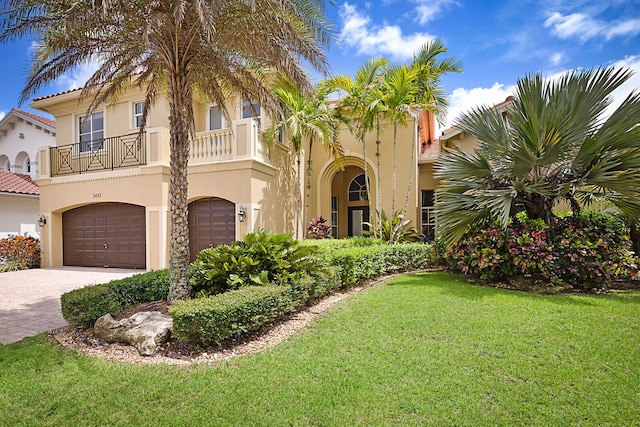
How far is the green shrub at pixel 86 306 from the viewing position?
543 centimetres

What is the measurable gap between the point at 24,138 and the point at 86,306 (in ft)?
74.1

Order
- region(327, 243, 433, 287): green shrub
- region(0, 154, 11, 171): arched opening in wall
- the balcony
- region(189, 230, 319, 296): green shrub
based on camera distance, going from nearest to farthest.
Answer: region(189, 230, 319, 296): green shrub < region(327, 243, 433, 287): green shrub < the balcony < region(0, 154, 11, 171): arched opening in wall

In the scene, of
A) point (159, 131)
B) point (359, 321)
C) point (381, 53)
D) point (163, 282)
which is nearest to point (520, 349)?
point (359, 321)


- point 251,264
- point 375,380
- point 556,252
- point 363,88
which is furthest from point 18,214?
point 556,252

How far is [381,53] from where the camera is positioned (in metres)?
13.0

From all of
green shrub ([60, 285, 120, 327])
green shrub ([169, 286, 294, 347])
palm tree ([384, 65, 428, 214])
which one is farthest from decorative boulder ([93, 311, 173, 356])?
palm tree ([384, 65, 428, 214])

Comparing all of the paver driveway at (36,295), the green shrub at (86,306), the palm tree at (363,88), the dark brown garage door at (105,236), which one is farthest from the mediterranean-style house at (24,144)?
the palm tree at (363,88)

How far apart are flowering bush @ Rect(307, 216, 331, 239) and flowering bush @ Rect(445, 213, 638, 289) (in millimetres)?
6703

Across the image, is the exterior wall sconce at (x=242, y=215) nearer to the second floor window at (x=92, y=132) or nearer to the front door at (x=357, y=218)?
the front door at (x=357, y=218)

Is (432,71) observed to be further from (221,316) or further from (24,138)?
(24,138)

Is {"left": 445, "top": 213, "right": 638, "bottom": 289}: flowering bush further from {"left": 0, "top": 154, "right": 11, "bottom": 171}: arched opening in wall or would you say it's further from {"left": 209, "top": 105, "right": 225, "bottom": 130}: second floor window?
{"left": 0, "top": 154, "right": 11, "bottom": 171}: arched opening in wall

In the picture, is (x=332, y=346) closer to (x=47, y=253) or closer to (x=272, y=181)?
(x=272, y=181)

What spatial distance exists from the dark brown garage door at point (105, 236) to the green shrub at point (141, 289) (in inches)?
288

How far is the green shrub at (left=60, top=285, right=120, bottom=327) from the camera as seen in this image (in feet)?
17.8
